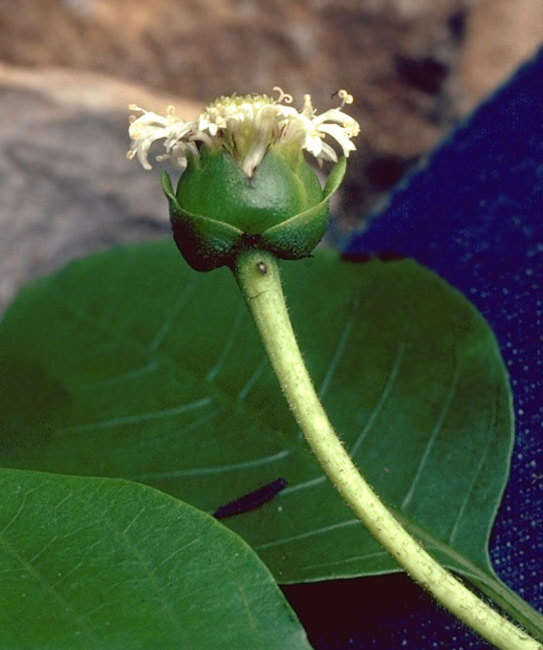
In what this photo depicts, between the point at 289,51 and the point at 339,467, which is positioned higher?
the point at 289,51

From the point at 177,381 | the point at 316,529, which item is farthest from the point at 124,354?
the point at 316,529

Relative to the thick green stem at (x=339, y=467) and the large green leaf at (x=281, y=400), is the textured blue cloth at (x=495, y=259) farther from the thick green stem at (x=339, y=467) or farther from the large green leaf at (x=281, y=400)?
the thick green stem at (x=339, y=467)

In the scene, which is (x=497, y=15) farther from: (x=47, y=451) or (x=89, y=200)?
(x=47, y=451)

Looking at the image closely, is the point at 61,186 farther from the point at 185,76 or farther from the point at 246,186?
the point at 246,186

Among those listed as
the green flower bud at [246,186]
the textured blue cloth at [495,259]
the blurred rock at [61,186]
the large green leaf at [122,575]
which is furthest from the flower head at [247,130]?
the blurred rock at [61,186]

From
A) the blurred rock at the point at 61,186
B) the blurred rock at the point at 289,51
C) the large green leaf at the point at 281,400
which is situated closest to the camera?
the large green leaf at the point at 281,400

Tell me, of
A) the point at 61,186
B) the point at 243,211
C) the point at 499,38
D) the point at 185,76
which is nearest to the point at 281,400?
the point at 243,211
